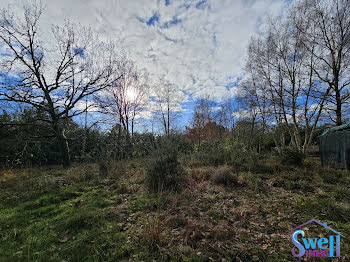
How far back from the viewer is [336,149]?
6.64m

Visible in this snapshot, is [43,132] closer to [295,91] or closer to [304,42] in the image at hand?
[295,91]

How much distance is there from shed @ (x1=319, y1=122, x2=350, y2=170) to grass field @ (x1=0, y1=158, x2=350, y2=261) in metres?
1.39

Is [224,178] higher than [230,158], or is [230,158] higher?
[230,158]

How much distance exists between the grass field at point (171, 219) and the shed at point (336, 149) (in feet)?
4.55

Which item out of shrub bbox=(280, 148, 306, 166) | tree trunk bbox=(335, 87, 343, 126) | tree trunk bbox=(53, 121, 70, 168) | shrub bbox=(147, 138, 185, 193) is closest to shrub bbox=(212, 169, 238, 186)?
shrub bbox=(147, 138, 185, 193)

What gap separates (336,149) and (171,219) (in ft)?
27.8

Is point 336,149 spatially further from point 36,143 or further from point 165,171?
point 36,143

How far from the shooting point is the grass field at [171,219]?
2266 millimetres

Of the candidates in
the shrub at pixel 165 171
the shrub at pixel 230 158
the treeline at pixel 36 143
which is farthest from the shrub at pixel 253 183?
the treeline at pixel 36 143

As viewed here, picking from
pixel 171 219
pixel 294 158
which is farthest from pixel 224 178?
pixel 294 158

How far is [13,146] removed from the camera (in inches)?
361

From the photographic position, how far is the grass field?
2.27 m

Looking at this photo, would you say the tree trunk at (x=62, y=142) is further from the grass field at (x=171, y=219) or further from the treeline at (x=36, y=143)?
the grass field at (x=171, y=219)

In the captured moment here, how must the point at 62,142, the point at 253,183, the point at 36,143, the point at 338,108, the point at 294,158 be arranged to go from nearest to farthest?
the point at 253,183, the point at 294,158, the point at 36,143, the point at 338,108, the point at 62,142
